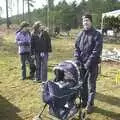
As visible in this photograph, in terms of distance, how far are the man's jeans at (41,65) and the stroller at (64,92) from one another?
3229 millimetres

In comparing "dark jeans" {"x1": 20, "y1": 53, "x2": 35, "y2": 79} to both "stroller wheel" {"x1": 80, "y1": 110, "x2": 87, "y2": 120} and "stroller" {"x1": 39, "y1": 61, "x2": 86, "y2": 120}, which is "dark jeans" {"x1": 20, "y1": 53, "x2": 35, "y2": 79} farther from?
"stroller" {"x1": 39, "y1": 61, "x2": 86, "y2": 120}

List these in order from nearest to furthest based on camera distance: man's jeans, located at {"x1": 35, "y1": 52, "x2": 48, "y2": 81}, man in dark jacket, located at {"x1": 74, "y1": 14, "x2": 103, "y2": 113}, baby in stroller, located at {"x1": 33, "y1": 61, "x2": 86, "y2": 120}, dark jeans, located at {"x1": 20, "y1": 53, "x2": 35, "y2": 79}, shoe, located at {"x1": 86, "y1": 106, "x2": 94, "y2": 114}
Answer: baby in stroller, located at {"x1": 33, "y1": 61, "x2": 86, "y2": 120} → man in dark jacket, located at {"x1": 74, "y1": 14, "x2": 103, "y2": 113} → shoe, located at {"x1": 86, "y1": 106, "x2": 94, "y2": 114} → man's jeans, located at {"x1": 35, "y1": 52, "x2": 48, "y2": 81} → dark jeans, located at {"x1": 20, "y1": 53, "x2": 35, "y2": 79}

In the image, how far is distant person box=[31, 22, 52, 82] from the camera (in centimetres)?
991

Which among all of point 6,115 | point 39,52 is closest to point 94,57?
point 6,115

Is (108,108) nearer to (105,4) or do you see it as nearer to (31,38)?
(31,38)

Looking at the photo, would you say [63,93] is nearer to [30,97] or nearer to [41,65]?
[30,97]

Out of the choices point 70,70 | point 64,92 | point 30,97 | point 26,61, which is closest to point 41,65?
point 26,61

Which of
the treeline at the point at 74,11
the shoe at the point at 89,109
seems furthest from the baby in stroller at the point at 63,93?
the treeline at the point at 74,11

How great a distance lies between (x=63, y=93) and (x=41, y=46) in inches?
150

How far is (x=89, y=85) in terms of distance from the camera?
7.48 meters

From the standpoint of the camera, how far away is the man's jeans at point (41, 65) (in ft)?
33.3

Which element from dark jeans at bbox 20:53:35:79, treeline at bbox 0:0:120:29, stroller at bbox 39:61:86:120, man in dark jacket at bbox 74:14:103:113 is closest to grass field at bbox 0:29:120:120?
dark jeans at bbox 20:53:35:79

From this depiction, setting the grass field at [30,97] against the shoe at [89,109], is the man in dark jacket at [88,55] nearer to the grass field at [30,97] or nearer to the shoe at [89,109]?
the shoe at [89,109]

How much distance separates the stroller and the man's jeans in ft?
10.6
